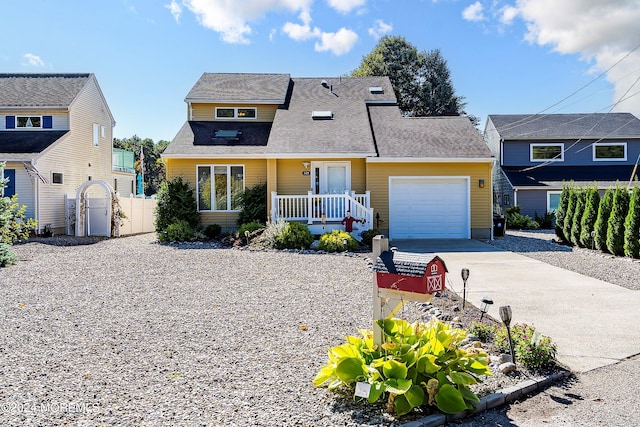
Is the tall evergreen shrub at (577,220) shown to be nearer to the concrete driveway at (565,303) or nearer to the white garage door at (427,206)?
the white garage door at (427,206)

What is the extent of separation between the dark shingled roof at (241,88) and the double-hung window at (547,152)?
558 inches

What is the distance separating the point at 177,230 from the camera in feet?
50.3

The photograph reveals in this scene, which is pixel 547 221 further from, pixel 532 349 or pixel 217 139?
pixel 532 349

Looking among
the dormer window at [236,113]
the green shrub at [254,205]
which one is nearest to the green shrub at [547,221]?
the green shrub at [254,205]

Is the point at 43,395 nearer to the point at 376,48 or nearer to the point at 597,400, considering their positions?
the point at 597,400

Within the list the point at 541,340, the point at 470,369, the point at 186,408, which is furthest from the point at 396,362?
the point at 541,340

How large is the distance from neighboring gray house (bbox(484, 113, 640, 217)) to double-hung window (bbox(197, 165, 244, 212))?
14.0 metres

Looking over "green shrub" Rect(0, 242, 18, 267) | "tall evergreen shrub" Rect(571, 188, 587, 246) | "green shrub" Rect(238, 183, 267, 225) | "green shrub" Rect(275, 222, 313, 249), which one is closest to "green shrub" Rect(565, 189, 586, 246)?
"tall evergreen shrub" Rect(571, 188, 587, 246)

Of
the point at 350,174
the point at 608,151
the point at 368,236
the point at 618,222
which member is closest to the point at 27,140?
the point at 350,174

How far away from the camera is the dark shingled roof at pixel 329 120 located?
52.3 feet

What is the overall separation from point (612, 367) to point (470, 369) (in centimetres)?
192

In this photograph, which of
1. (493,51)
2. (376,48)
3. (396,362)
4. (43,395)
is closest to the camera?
(396,362)

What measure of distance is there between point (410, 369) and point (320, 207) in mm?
12060

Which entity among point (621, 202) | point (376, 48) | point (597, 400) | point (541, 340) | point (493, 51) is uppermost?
point (376, 48)
